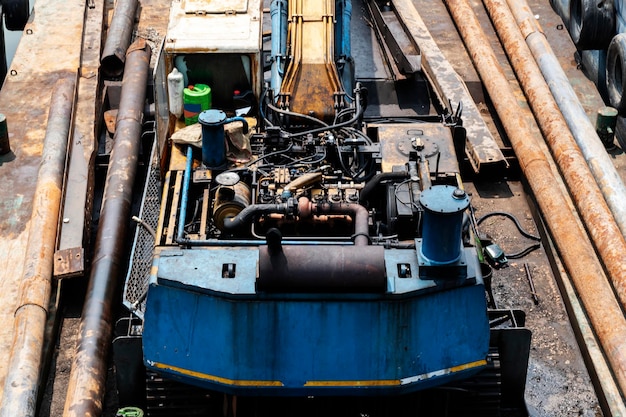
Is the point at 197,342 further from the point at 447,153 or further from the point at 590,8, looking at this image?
the point at 590,8

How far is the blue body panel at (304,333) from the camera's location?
6.81 metres

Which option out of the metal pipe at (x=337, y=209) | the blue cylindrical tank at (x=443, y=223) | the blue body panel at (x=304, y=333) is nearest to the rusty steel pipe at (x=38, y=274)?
the blue body panel at (x=304, y=333)

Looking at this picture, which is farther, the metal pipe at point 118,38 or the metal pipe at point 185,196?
the metal pipe at point 118,38

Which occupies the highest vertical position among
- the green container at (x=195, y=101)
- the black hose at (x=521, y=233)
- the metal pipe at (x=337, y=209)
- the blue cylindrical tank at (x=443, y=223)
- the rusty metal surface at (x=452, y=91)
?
the rusty metal surface at (x=452, y=91)

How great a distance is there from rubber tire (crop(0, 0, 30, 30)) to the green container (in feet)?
16.8

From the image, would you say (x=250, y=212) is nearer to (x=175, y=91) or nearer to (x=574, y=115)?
(x=175, y=91)

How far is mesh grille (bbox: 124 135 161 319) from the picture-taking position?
8315mm

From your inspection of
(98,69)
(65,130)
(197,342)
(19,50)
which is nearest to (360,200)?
(197,342)

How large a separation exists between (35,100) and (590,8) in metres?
6.46

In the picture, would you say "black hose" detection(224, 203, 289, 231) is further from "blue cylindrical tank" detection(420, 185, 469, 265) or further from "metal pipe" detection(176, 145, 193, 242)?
"blue cylindrical tank" detection(420, 185, 469, 265)

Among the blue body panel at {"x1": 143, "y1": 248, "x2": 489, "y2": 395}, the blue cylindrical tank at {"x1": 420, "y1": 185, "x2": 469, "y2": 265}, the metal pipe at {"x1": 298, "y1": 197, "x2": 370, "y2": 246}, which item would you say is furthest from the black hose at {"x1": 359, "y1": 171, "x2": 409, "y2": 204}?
the blue cylindrical tank at {"x1": 420, "y1": 185, "x2": 469, "y2": 265}

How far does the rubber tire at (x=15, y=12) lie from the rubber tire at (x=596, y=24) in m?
7.01

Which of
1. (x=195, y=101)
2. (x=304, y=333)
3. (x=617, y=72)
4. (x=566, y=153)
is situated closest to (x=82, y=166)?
(x=195, y=101)

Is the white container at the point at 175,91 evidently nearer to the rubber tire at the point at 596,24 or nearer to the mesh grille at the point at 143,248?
the mesh grille at the point at 143,248
